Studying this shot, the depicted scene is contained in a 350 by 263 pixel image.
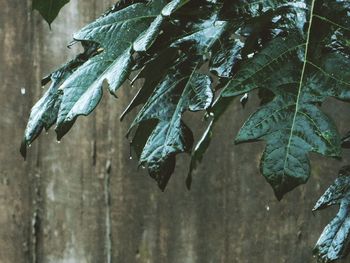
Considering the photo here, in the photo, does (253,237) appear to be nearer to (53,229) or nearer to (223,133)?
(223,133)

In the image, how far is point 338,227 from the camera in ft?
3.07

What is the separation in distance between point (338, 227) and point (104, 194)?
4.70ft

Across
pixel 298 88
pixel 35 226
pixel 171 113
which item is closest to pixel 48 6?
pixel 171 113

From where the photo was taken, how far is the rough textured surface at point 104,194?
2.20m

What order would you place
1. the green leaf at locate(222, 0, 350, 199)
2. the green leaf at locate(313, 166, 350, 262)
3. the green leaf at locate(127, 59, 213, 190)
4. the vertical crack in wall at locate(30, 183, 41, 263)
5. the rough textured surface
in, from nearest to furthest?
1. the green leaf at locate(222, 0, 350, 199)
2. the green leaf at locate(127, 59, 213, 190)
3. the green leaf at locate(313, 166, 350, 262)
4. the rough textured surface
5. the vertical crack in wall at locate(30, 183, 41, 263)

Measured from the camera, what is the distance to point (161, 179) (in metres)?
0.77

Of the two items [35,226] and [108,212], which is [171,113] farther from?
[35,226]

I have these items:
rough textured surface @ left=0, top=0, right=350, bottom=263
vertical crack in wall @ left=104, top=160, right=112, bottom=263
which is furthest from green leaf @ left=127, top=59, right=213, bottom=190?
vertical crack in wall @ left=104, top=160, right=112, bottom=263

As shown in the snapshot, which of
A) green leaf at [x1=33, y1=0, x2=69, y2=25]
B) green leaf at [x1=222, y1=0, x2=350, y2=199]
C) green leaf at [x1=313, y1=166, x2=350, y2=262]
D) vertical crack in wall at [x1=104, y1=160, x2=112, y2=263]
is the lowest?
vertical crack in wall at [x1=104, y1=160, x2=112, y2=263]

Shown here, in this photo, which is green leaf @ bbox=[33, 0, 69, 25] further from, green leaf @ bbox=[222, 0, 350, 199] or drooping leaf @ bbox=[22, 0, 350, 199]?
green leaf @ bbox=[222, 0, 350, 199]

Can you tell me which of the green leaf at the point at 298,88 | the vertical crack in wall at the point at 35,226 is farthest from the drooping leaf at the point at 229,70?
the vertical crack in wall at the point at 35,226

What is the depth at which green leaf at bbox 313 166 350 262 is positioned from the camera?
0.91m

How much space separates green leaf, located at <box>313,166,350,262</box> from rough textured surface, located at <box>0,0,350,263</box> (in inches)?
47.1

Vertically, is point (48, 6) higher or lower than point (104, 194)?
higher
